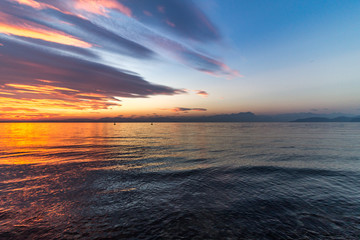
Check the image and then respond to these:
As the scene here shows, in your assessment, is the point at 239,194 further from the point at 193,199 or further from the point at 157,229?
the point at 157,229

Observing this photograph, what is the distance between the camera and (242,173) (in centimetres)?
2078

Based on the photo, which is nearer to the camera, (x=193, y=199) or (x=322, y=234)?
(x=322, y=234)

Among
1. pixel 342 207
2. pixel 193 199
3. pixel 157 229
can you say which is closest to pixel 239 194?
pixel 193 199

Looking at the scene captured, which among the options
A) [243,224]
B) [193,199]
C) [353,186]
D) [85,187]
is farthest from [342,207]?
[85,187]

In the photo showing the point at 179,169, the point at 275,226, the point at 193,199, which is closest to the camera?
the point at 275,226

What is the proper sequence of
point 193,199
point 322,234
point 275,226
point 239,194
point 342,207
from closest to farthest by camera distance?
1. point 322,234
2. point 275,226
3. point 342,207
4. point 193,199
5. point 239,194

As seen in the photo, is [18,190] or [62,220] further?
[18,190]

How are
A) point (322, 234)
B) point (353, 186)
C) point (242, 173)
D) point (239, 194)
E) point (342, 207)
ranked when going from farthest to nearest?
point (242, 173)
point (353, 186)
point (239, 194)
point (342, 207)
point (322, 234)

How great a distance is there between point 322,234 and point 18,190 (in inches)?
927

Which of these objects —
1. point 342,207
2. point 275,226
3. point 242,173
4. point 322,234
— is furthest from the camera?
point 242,173

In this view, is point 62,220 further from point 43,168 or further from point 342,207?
point 342,207

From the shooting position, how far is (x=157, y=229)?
959 cm

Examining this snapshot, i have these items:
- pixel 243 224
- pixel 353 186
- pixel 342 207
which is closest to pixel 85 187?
pixel 243 224

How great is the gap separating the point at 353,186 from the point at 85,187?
86.4ft
